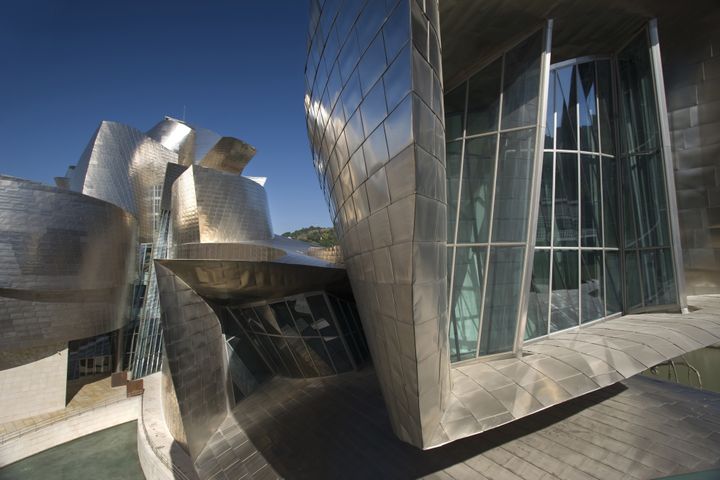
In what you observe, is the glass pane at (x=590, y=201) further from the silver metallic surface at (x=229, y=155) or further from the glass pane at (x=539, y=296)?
the silver metallic surface at (x=229, y=155)

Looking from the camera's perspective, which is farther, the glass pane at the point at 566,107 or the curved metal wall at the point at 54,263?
the curved metal wall at the point at 54,263

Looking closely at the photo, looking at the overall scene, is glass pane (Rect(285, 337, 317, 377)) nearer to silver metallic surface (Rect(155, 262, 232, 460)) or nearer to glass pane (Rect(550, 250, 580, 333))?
silver metallic surface (Rect(155, 262, 232, 460))

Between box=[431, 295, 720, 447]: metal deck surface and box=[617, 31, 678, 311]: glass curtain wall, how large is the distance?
149cm

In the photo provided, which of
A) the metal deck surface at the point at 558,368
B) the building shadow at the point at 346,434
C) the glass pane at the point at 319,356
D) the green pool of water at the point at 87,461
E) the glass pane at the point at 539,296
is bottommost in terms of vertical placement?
the green pool of water at the point at 87,461

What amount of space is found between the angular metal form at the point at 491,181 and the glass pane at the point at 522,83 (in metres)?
0.03

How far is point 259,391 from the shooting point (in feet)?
38.9

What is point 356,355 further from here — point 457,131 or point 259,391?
point 457,131

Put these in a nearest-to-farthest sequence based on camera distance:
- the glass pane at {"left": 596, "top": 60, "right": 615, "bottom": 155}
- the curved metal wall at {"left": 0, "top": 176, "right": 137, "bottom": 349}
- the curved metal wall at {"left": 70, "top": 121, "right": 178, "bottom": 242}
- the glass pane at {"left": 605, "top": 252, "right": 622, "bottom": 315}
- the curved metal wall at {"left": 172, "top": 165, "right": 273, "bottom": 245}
→ 1. the glass pane at {"left": 605, "top": 252, "right": 622, "bottom": 315}
2. the glass pane at {"left": 596, "top": 60, "right": 615, "bottom": 155}
3. the curved metal wall at {"left": 0, "top": 176, "right": 137, "bottom": 349}
4. the curved metal wall at {"left": 172, "top": 165, "right": 273, "bottom": 245}
5. the curved metal wall at {"left": 70, "top": 121, "right": 178, "bottom": 242}

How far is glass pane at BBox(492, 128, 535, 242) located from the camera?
718 centimetres

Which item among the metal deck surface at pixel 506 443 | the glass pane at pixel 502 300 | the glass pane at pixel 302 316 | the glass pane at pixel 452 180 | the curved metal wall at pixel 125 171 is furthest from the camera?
the curved metal wall at pixel 125 171

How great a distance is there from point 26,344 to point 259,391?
14.0m

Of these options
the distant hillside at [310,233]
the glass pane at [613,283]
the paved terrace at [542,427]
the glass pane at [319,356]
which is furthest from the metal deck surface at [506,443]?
the distant hillside at [310,233]

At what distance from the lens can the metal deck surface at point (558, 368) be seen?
4.98 meters

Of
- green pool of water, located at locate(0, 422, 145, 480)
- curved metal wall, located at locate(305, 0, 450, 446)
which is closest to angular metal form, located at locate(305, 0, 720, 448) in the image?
curved metal wall, located at locate(305, 0, 450, 446)
